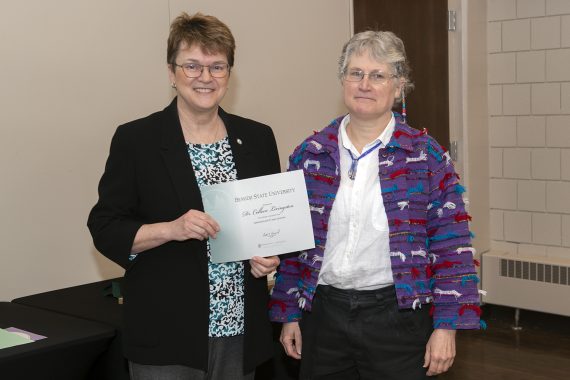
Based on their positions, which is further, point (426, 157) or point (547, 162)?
point (547, 162)

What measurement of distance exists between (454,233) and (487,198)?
10.5ft

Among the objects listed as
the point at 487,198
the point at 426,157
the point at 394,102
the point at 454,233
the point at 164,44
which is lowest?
the point at 487,198

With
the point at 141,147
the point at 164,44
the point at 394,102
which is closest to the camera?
the point at 141,147

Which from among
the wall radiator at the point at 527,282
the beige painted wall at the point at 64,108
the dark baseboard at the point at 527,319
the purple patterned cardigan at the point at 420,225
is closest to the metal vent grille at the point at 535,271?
the wall radiator at the point at 527,282

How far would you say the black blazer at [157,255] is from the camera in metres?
1.90

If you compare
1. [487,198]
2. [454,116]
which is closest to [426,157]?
[454,116]

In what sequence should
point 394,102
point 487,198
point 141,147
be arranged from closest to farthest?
point 141,147
point 394,102
point 487,198

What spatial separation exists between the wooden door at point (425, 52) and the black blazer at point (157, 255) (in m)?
3.01

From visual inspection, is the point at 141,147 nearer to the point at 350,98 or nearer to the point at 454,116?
the point at 350,98

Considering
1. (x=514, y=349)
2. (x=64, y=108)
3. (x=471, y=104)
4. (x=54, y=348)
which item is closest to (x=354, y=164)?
(x=54, y=348)

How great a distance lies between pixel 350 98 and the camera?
198cm

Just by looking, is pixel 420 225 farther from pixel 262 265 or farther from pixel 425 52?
pixel 425 52

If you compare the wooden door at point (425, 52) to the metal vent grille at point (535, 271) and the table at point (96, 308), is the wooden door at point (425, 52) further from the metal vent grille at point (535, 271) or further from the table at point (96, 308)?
the table at point (96, 308)
